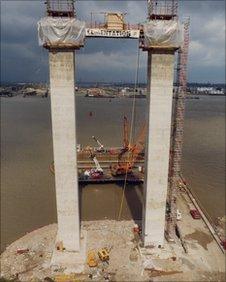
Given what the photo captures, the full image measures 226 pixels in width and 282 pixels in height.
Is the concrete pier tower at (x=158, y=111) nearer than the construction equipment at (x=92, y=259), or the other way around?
the concrete pier tower at (x=158, y=111)

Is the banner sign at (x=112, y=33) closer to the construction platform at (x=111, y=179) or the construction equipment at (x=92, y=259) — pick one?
the construction equipment at (x=92, y=259)

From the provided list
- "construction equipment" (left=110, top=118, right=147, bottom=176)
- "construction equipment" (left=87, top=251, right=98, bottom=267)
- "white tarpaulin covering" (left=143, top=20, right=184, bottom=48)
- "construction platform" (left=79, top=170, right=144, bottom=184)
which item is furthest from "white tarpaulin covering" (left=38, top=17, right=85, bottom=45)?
"construction platform" (left=79, top=170, right=144, bottom=184)

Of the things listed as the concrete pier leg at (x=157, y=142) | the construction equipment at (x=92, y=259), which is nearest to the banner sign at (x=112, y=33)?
the concrete pier leg at (x=157, y=142)

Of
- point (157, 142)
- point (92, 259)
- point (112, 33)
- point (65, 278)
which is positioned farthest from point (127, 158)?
point (112, 33)

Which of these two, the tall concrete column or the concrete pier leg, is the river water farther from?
the tall concrete column

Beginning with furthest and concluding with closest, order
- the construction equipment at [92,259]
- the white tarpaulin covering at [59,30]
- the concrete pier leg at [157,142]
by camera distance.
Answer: the construction equipment at [92,259]
the concrete pier leg at [157,142]
the white tarpaulin covering at [59,30]

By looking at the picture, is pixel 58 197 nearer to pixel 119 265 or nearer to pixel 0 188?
pixel 119 265
